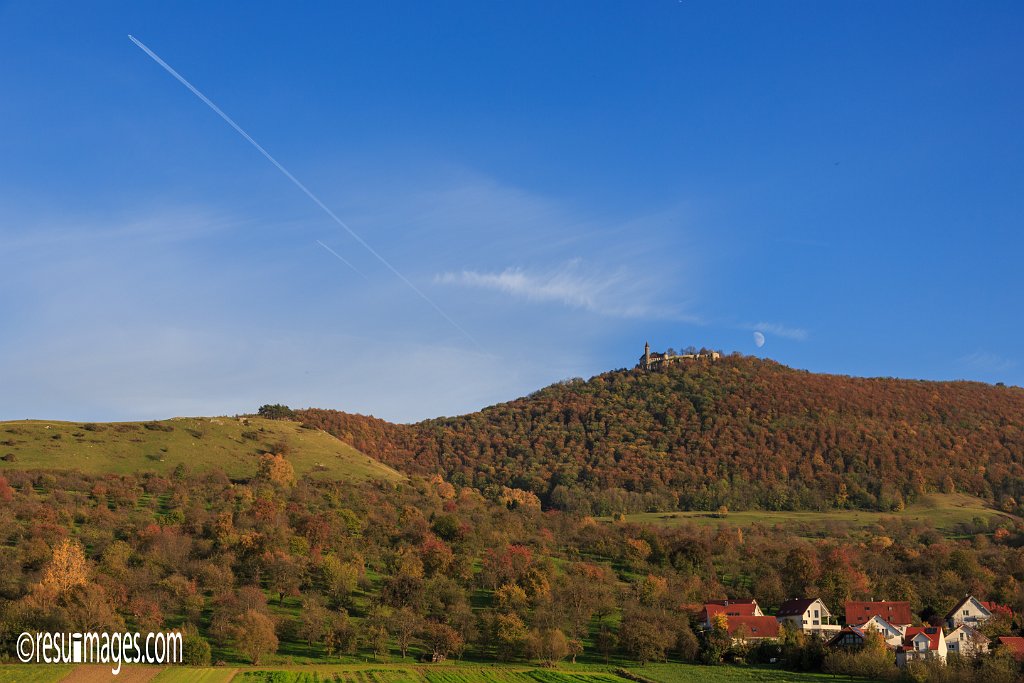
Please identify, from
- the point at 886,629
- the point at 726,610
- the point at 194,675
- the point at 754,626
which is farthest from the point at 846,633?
the point at 194,675

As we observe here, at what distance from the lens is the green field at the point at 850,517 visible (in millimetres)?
164000

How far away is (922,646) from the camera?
8294cm

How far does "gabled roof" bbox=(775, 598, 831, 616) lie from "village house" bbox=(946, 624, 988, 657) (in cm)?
1302

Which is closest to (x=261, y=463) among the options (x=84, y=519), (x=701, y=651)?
(x=84, y=519)

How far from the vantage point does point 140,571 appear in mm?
87562

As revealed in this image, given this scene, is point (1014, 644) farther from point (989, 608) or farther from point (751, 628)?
point (751, 628)

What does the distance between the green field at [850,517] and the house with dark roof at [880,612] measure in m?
64.3

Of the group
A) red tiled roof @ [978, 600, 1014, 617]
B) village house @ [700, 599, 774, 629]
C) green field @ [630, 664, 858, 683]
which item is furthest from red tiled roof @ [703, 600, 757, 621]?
red tiled roof @ [978, 600, 1014, 617]

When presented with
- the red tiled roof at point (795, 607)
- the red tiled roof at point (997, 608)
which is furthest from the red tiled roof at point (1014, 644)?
the red tiled roof at point (795, 607)

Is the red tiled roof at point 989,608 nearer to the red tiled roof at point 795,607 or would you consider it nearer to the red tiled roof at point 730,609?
the red tiled roof at point 795,607

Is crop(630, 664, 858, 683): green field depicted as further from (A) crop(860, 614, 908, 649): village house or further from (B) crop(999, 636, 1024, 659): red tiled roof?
(B) crop(999, 636, 1024, 659): red tiled roof

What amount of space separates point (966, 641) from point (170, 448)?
116 m

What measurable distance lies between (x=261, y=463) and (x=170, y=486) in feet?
67.3

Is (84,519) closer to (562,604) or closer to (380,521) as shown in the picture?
(380,521)
